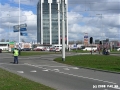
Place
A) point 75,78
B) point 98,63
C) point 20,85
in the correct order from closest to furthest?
point 20,85, point 75,78, point 98,63

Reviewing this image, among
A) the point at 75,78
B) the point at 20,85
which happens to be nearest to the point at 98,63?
the point at 75,78

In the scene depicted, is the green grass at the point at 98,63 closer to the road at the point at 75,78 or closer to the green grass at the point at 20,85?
the road at the point at 75,78

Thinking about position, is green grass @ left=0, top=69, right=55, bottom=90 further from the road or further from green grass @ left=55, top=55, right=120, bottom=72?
green grass @ left=55, top=55, right=120, bottom=72

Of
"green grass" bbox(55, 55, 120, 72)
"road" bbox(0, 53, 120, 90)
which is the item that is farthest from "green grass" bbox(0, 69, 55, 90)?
"green grass" bbox(55, 55, 120, 72)

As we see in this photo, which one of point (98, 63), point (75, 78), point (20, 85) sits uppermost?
point (20, 85)

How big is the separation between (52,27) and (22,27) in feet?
208

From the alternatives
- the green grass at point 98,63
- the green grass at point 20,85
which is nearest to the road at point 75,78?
the green grass at point 20,85

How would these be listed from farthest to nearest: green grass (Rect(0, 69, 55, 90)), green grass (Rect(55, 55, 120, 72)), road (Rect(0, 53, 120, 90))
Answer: green grass (Rect(55, 55, 120, 72)) < road (Rect(0, 53, 120, 90)) < green grass (Rect(0, 69, 55, 90))

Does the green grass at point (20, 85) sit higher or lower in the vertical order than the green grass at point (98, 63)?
higher

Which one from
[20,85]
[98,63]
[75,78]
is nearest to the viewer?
[20,85]

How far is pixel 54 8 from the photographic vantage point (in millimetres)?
86188

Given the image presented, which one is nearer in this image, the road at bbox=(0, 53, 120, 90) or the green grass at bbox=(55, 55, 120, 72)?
the road at bbox=(0, 53, 120, 90)

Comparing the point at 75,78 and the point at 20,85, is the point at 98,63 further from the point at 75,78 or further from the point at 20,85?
the point at 20,85

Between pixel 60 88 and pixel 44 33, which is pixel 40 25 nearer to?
pixel 44 33
